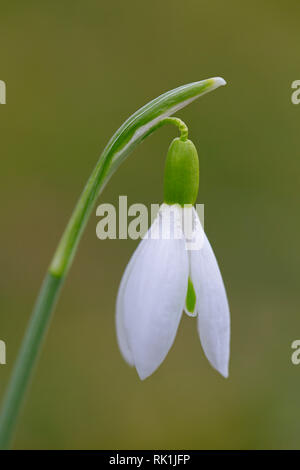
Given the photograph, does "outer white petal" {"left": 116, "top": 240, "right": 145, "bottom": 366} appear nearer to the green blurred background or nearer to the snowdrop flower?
the snowdrop flower

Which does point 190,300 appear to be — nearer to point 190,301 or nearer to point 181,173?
point 190,301

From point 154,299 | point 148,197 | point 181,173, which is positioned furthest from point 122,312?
point 148,197

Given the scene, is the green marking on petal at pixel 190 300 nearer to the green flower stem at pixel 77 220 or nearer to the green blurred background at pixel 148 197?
the green flower stem at pixel 77 220

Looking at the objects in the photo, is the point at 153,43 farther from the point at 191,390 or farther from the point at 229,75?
the point at 191,390

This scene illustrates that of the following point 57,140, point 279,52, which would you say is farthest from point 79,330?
point 279,52

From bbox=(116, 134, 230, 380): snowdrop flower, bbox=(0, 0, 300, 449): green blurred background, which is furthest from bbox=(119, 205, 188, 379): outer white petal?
bbox=(0, 0, 300, 449): green blurred background
